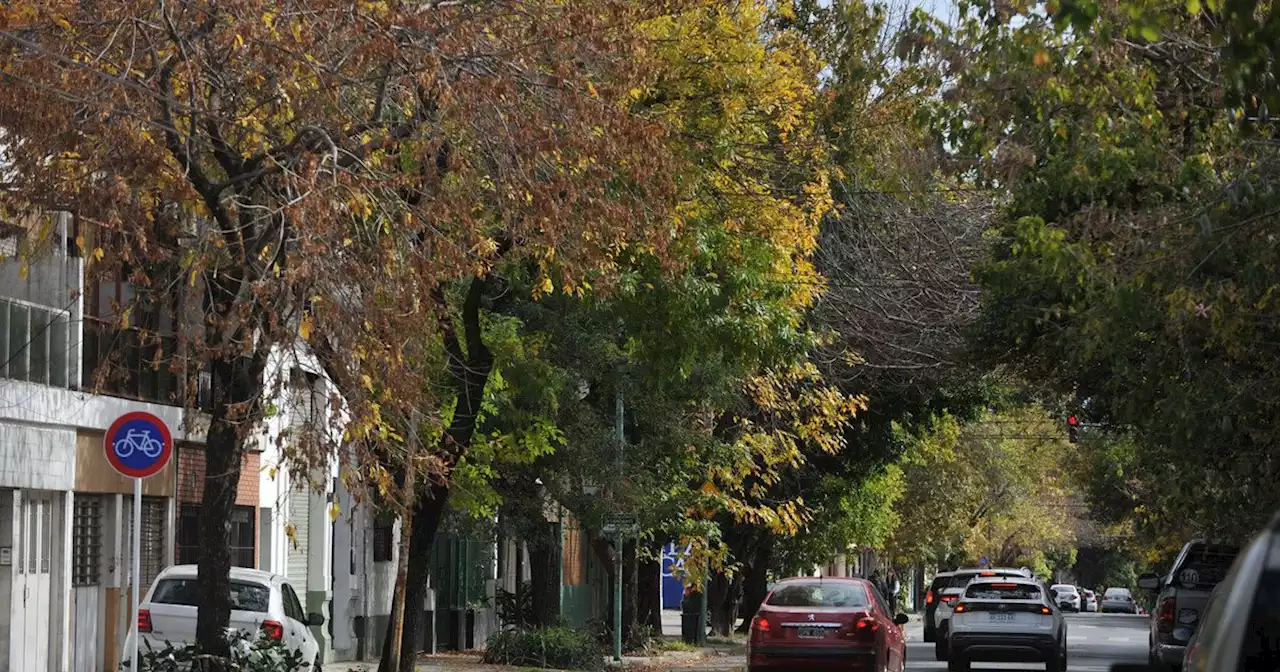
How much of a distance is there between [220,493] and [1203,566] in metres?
14.6

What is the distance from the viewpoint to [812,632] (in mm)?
23578

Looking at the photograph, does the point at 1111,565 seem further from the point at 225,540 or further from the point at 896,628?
the point at 225,540

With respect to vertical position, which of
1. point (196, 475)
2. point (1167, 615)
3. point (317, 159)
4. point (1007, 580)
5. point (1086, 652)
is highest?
point (317, 159)

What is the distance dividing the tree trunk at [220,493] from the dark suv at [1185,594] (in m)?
13.4

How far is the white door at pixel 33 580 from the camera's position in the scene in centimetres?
2150

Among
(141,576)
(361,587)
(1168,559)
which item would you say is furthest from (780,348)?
(1168,559)

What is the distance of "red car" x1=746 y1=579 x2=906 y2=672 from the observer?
23422mm

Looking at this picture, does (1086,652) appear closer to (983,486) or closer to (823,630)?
(823,630)

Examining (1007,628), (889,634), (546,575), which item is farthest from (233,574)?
(1007,628)

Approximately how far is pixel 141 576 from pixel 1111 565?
129381 mm

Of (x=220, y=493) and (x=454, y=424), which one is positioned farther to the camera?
(x=454, y=424)

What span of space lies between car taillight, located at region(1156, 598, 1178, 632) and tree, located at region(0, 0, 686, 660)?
11.2 meters

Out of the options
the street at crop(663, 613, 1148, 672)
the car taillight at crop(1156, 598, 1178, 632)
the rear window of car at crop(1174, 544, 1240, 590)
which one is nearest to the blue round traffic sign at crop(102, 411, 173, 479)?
the car taillight at crop(1156, 598, 1178, 632)

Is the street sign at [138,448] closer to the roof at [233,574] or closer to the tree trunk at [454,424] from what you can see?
the roof at [233,574]
